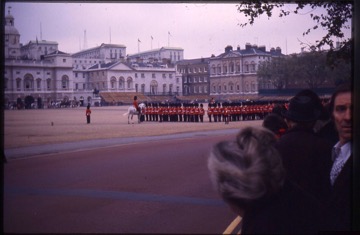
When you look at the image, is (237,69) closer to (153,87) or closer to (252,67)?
(252,67)

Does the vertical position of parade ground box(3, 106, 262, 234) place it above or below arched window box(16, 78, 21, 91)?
below

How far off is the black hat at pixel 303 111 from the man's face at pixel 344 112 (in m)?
0.15

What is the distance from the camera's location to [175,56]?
3576 mm

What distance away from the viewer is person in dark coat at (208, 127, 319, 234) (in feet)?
5.02

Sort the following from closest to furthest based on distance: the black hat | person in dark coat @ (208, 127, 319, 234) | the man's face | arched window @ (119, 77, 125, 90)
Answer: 1. person in dark coat @ (208, 127, 319, 234)
2. the black hat
3. the man's face
4. arched window @ (119, 77, 125, 90)

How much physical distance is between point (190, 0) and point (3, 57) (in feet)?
4.43

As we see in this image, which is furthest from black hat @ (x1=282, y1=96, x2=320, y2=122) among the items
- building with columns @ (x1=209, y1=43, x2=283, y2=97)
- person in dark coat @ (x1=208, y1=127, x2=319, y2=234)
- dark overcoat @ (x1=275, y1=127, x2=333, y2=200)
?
building with columns @ (x1=209, y1=43, x2=283, y2=97)

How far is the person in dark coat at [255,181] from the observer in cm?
153

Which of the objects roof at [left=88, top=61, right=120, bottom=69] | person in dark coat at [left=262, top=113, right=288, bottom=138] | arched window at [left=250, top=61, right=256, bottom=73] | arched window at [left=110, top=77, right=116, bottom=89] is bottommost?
person in dark coat at [left=262, top=113, right=288, bottom=138]

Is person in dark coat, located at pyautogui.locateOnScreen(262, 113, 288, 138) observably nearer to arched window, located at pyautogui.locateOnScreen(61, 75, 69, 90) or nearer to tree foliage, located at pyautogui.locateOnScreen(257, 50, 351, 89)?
tree foliage, located at pyautogui.locateOnScreen(257, 50, 351, 89)

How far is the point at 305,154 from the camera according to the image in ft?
7.11

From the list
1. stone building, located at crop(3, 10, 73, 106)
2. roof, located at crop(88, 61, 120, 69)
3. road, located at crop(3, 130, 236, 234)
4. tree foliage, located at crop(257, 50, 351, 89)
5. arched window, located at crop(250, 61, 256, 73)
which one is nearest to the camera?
stone building, located at crop(3, 10, 73, 106)

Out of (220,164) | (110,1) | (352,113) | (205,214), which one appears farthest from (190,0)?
(205,214)

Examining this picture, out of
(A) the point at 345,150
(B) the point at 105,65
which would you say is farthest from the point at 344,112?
(B) the point at 105,65
